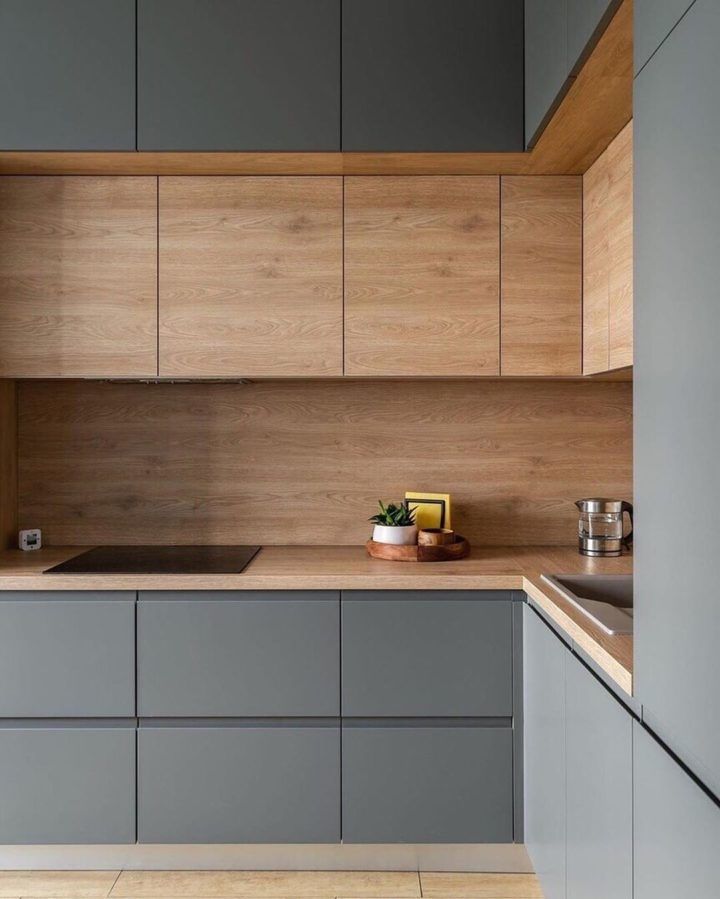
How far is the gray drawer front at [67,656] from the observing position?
2402mm

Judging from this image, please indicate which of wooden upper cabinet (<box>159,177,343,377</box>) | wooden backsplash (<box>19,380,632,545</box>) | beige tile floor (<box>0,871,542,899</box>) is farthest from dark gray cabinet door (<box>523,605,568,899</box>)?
wooden upper cabinet (<box>159,177,343,377</box>)

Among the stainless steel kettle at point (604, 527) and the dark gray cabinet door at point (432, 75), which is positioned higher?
the dark gray cabinet door at point (432, 75)

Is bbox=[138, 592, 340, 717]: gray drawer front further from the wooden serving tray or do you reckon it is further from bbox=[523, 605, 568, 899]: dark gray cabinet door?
bbox=[523, 605, 568, 899]: dark gray cabinet door

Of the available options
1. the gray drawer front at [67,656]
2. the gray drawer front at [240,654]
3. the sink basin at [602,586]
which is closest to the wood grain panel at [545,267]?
the sink basin at [602,586]

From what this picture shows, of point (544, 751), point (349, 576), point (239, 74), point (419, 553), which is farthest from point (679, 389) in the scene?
point (239, 74)

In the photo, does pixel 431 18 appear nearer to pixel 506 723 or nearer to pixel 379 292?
pixel 379 292

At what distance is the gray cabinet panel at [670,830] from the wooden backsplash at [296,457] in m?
1.66

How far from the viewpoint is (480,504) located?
300 cm

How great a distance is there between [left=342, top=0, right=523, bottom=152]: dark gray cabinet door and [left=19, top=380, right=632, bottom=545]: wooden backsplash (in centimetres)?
86

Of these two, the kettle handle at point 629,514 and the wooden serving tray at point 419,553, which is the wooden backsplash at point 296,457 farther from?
the wooden serving tray at point 419,553

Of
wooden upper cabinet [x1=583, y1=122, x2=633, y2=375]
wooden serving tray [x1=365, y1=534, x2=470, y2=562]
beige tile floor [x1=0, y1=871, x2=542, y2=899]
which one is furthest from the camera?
wooden serving tray [x1=365, y1=534, x2=470, y2=562]

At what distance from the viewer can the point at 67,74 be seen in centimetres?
251

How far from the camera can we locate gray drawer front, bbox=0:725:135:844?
2.41 metres

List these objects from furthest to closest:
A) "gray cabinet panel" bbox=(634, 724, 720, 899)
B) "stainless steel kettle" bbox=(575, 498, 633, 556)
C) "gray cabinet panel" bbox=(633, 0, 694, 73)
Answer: "stainless steel kettle" bbox=(575, 498, 633, 556)
"gray cabinet panel" bbox=(633, 0, 694, 73)
"gray cabinet panel" bbox=(634, 724, 720, 899)
